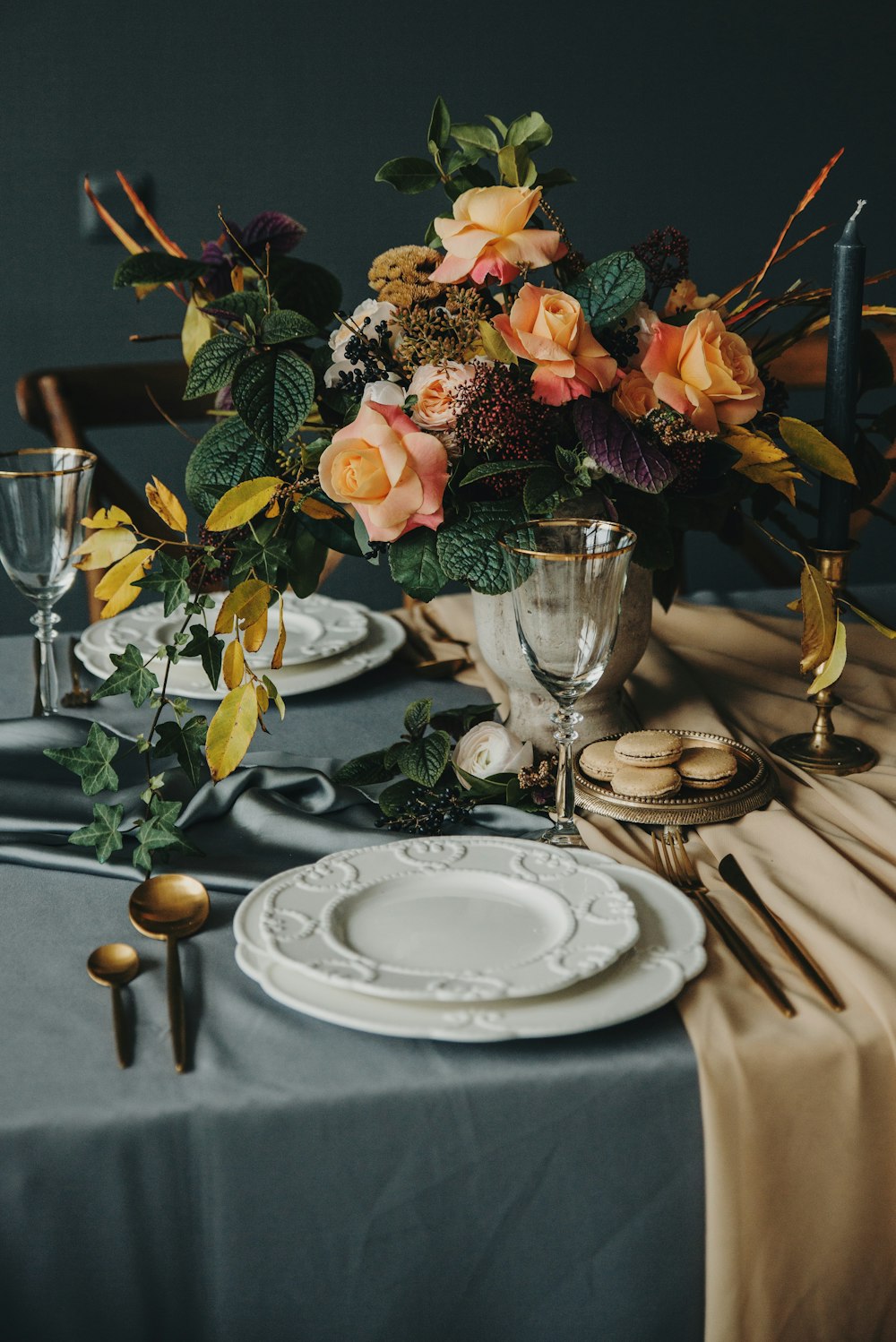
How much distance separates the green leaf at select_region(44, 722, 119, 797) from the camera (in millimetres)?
819

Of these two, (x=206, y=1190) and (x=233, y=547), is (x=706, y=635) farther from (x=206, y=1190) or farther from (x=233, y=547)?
(x=206, y=1190)

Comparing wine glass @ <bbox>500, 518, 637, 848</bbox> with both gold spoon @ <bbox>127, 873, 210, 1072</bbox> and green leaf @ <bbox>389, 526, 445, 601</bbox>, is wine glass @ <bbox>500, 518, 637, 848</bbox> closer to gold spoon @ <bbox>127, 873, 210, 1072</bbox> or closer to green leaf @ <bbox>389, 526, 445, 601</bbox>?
green leaf @ <bbox>389, 526, 445, 601</bbox>

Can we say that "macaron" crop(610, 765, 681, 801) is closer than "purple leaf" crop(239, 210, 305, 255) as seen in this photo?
Yes

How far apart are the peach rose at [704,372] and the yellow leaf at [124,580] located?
0.35 metres

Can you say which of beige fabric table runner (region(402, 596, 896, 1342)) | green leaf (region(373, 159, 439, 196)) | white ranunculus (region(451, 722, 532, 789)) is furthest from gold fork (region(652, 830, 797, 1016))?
green leaf (region(373, 159, 439, 196))

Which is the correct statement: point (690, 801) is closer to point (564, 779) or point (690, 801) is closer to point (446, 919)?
point (564, 779)

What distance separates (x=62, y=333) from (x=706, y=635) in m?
2.00

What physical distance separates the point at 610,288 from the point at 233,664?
340 mm

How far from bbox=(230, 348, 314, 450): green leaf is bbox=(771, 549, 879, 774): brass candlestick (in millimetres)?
388

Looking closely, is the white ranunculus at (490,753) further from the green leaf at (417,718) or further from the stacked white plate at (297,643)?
the stacked white plate at (297,643)

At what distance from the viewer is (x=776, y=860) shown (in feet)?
2.48

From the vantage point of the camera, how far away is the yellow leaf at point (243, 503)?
2.62 feet

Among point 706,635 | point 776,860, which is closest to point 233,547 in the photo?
point 776,860

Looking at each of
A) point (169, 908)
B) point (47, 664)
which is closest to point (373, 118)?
point (47, 664)
